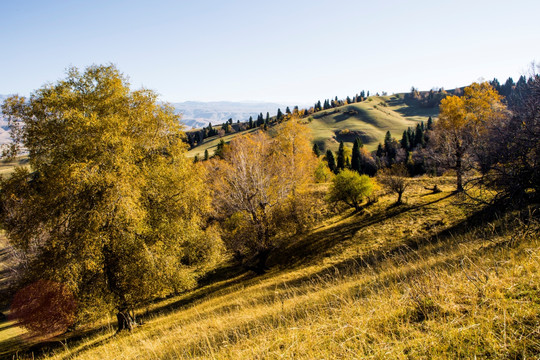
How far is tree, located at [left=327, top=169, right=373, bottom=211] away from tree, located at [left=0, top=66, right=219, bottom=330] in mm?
24676

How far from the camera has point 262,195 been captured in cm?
2138

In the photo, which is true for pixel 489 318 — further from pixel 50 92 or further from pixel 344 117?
pixel 344 117

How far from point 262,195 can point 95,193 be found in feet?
42.5

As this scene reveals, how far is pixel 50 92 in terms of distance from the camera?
1080 cm

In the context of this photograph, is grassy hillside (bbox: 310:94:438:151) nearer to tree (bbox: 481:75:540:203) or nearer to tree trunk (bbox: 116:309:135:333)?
tree (bbox: 481:75:540:203)

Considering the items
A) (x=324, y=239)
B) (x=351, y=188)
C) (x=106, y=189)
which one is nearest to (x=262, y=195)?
(x=324, y=239)

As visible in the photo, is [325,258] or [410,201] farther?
[410,201]

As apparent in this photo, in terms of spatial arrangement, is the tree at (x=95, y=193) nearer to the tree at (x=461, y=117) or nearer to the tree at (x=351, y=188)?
the tree at (x=351, y=188)

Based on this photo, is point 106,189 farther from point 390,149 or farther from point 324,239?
point 390,149

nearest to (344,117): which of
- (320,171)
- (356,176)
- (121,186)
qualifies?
(320,171)

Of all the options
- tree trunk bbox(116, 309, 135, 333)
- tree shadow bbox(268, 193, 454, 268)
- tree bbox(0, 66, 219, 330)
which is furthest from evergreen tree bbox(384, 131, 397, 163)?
tree trunk bbox(116, 309, 135, 333)

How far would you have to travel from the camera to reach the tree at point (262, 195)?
70.4ft

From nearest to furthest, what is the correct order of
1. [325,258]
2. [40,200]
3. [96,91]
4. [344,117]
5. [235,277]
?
[40,200] < [96,91] < [325,258] < [235,277] < [344,117]

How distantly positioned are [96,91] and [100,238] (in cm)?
666
